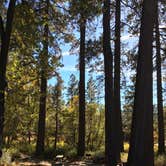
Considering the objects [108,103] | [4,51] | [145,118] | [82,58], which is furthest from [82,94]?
[145,118]

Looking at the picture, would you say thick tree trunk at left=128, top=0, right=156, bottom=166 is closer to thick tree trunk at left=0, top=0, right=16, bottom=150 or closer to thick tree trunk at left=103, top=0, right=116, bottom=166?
thick tree trunk at left=103, top=0, right=116, bottom=166

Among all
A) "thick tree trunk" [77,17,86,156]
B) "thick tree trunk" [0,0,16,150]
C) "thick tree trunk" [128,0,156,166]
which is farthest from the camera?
"thick tree trunk" [77,17,86,156]

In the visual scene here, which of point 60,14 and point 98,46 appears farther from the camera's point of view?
point 98,46

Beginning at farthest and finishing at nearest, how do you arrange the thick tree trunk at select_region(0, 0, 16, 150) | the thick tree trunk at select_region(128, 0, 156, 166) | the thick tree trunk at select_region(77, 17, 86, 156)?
1. the thick tree trunk at select_region(77, 17, 86, 156)
2. the thick tree trunk at select_region(0, 0, 16, 150)
3. the thick tree trunk at select_region(128, 0, 156, 166)

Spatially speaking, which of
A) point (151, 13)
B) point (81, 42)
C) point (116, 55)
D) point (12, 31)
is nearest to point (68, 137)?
point (81, 42)

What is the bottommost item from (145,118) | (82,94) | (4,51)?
(145,118)

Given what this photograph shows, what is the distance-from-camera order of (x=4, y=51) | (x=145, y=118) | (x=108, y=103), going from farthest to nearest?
(x=108, y=103) → (x=4, y=51) → (x=145, y=118)

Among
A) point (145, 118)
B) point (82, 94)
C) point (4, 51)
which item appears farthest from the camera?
point (82, 94)

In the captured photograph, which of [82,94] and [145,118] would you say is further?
[82,94]

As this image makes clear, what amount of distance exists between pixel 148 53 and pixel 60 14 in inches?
192

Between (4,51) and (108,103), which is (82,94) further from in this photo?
(4,51)

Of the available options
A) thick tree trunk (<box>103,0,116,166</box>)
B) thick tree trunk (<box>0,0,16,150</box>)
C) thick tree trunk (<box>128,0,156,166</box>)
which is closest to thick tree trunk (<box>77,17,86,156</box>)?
thick tree trunk (<box>103,0,116,166</box>)

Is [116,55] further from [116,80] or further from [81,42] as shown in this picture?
[81,42]

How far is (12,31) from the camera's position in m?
15.8
